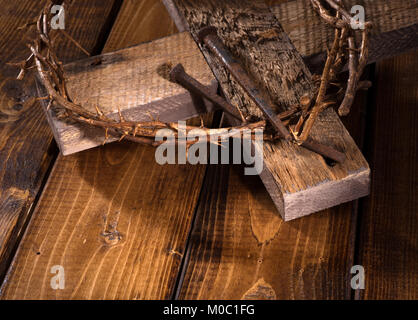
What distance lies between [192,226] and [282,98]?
0.83 feet

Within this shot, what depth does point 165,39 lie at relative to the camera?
3.68ft

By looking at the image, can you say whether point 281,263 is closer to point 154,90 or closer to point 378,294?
point 378,294

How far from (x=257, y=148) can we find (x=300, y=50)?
0.24 meters

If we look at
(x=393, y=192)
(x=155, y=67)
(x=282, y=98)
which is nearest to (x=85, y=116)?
(x=155, y=67)

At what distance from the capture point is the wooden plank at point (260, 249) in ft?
3.07

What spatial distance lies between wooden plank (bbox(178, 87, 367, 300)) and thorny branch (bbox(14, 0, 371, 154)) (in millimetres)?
142

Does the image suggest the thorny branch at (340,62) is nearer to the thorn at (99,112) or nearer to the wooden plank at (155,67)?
the wooden plank at (155,67)

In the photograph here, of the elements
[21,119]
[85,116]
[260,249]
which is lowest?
[260,249]

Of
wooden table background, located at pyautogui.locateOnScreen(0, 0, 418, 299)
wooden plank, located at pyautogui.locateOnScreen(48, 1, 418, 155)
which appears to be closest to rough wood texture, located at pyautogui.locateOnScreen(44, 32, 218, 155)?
wooden plank, located at pyautogui.locateOnScreen(48, 1, 418, 155)

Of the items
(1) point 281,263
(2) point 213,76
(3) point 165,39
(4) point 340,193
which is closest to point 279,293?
(1) point 281,263

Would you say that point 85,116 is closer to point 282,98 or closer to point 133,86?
point 133,86

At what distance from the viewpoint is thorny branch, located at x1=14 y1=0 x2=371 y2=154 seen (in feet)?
2.97

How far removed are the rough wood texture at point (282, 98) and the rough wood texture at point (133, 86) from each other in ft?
0.12

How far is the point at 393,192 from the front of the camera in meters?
1.02
